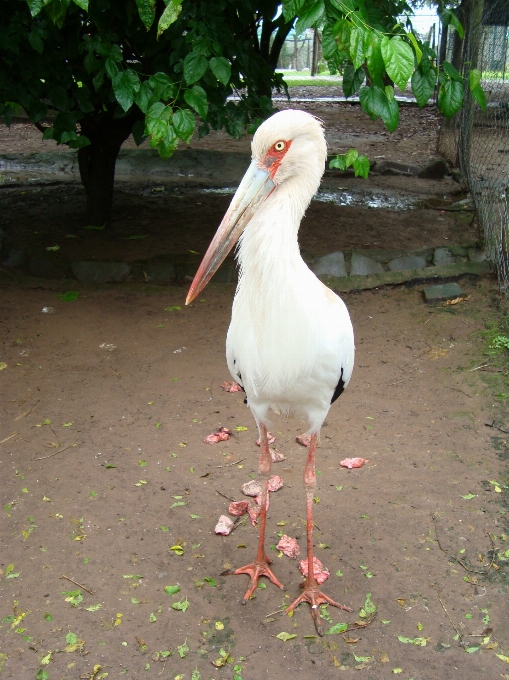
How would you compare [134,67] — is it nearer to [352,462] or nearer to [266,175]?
[266,175]

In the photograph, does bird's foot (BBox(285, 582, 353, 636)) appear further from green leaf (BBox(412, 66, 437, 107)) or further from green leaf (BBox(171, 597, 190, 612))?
green leaf (BBox(412, 66, 437, 107))

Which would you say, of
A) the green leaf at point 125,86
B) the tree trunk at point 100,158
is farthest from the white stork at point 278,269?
the tree trunk at point 100,158

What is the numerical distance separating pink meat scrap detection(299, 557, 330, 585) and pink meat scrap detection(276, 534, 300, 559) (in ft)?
0.23

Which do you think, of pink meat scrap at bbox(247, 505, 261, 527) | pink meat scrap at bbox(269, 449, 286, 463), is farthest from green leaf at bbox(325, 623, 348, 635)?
pink meat scrap at bbox(269, 449, 286, 463)

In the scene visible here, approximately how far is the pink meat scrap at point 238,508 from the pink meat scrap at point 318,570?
429mm

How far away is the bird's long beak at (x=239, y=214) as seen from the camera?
8.68 feet

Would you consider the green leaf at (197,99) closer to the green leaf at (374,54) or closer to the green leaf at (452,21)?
the green leaf at (374,54)

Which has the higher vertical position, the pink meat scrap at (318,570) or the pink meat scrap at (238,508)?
the pink meat scrap at (238,508)

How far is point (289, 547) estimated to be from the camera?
11.0ft

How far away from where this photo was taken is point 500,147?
766 centimetres

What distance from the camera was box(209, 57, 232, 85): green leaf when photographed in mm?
3684

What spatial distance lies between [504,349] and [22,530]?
3546 millimetres


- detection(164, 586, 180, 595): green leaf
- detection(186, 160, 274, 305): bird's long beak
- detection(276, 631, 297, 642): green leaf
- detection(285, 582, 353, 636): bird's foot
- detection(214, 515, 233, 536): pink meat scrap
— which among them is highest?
detection(186, 160, 274, 305): bird's long beak

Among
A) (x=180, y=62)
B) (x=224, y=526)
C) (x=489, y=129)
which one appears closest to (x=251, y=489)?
(x=224, y=526)
